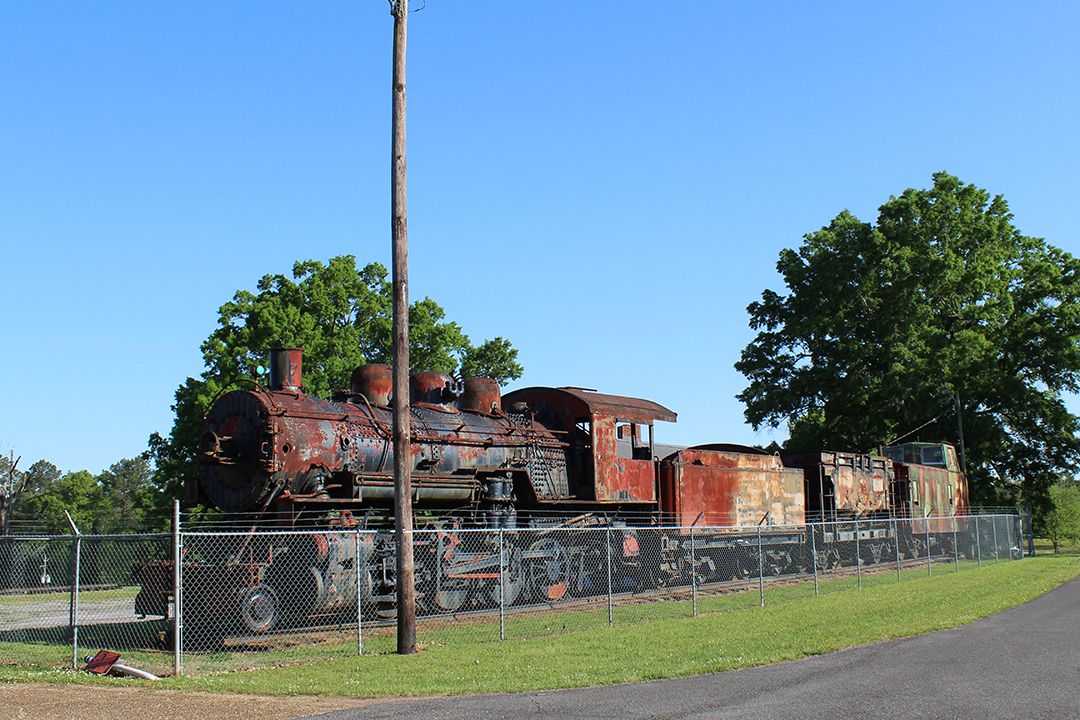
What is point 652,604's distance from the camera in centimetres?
1900

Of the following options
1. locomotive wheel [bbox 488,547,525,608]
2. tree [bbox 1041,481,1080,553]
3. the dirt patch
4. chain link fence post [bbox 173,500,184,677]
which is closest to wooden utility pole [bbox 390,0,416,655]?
chain link fence post [bbox 173,500,184,677]

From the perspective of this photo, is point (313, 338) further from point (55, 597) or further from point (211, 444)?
point (211, 444)

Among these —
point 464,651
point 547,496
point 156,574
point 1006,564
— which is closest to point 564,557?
point 547,496

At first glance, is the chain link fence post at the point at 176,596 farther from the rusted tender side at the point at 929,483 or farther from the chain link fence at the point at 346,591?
the rusted tender side at the point at 929,483

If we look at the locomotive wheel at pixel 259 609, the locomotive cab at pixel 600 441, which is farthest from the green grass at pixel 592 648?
the locomotive cab at pixel 600 441

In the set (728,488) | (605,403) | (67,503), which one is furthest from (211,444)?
(67,503)

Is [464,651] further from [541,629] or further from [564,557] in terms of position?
[564,557]

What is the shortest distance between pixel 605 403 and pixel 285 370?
7231mm

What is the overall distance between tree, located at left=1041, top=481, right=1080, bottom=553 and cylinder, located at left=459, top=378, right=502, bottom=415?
34.7 metres

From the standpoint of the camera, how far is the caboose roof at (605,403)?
21156 millimetres

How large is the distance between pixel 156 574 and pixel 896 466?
1034 inches

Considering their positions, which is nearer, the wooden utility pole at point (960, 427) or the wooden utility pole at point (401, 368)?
the wooden utility pole at point (401, 368)

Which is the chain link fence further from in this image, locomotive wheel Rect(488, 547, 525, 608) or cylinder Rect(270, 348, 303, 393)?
cylinder Rect(270, 348, 303, 393)

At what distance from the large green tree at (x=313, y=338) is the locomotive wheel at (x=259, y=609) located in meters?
20.0
